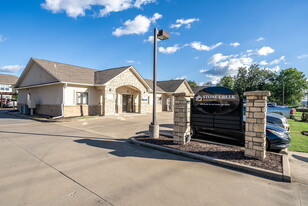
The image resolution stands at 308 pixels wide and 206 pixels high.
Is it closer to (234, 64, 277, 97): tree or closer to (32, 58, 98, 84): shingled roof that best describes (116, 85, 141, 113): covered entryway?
(32, 58, 98, 84): shingled roof

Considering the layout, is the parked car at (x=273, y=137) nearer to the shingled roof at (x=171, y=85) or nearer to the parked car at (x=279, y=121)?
the parked car at (x=279, y=121)

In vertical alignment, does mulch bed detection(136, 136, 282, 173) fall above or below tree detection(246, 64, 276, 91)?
below

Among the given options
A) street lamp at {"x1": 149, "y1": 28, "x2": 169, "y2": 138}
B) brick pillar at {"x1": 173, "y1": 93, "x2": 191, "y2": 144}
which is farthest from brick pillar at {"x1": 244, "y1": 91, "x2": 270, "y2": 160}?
street lamp at {"x1": 149, "y1": 28, "x2": 169, "y2": 138}

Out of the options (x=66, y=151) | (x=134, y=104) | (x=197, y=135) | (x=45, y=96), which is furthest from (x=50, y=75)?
(x=197, y=135)

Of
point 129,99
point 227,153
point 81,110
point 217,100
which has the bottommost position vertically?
point 227,153

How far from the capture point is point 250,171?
4.16 m

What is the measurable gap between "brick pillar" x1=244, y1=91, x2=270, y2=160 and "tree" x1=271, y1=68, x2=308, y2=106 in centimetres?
5771

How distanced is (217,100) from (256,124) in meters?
1.50

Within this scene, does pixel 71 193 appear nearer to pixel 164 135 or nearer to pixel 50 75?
pixel 164 135

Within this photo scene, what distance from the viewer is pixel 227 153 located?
5.21 m

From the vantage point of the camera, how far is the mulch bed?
14.4 feet

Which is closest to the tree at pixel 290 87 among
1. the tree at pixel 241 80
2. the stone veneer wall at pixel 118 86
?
the tree at pixel 241 80

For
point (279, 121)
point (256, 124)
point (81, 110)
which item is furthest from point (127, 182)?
point (81, 110)

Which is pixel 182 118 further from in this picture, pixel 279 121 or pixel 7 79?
pixel 7 79
